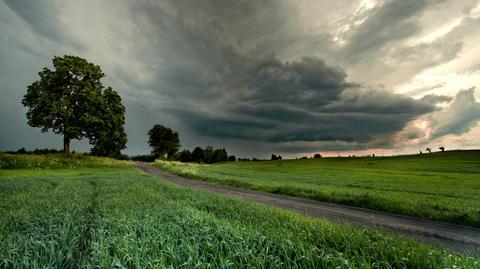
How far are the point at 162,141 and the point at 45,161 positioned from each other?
207ft

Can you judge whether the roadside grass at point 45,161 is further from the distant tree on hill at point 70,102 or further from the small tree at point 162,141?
the small tree at point 162,141

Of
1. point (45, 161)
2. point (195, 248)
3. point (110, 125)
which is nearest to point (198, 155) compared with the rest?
point (110, 125)

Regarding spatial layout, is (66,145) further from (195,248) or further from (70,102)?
(195,248)

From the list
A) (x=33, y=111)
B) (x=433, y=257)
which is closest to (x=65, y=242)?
(x=433, y=257)

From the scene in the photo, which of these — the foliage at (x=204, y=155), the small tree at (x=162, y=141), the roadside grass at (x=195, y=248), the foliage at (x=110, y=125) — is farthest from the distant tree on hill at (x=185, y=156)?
the roadside grass at (x=195, y=248)

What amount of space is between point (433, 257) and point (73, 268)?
243 inches

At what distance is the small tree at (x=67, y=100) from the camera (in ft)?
136

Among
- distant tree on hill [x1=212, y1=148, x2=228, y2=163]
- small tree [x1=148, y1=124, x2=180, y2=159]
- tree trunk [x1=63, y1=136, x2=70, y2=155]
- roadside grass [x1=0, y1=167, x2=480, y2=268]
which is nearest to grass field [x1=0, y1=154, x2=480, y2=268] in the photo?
roadside grass [x1=0, y1=167, x2=480, y2=268]

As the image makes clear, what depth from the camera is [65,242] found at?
475 cm

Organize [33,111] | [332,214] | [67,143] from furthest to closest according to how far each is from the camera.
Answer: [67,143]
[33,111]
[332,214]

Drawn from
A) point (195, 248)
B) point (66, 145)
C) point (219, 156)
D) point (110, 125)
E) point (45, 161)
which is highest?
point (110, 125)

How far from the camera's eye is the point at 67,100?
44.4 m

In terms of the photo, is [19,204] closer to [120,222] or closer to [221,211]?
[120,222]

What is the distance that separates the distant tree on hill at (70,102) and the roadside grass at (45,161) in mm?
2601
